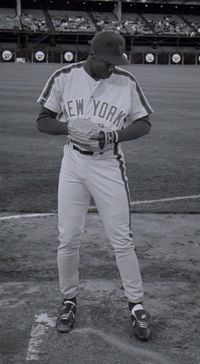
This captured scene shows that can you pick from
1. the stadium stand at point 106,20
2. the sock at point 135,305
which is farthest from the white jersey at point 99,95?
the stadium stand at point 106,20

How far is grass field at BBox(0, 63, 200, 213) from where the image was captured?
7617 mm

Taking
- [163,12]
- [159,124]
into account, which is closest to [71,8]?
[163,12]

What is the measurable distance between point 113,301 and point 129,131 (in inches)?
55.7

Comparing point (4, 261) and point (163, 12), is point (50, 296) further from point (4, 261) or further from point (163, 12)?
point (163, 12)

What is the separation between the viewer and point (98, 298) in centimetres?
449

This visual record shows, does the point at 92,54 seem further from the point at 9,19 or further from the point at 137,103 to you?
the point at 9,19

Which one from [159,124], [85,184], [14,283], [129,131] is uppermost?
[129,131]

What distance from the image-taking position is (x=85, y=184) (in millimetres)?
3934

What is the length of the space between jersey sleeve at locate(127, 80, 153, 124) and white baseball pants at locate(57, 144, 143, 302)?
12.6 inches

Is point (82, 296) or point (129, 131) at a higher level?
point (129, 131)

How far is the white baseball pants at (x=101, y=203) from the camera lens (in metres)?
3.89

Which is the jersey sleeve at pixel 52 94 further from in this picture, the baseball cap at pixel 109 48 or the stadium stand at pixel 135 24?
the stadium stand at pixel 135 24

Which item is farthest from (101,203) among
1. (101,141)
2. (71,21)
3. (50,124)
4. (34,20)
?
(71,21)

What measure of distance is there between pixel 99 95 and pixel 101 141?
13.8 inches
